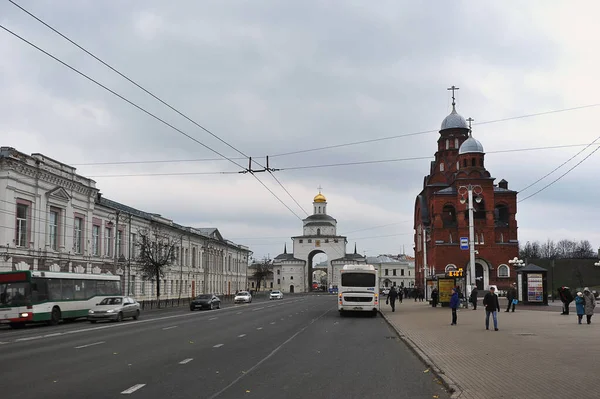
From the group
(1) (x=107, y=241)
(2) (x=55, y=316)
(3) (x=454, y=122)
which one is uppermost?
(3) (x=454, y=122)

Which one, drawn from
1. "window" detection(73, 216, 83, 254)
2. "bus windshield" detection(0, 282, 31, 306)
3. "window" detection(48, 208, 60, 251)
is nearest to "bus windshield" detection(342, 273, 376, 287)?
"bus windshield" detection(0, 282, 31, 306)

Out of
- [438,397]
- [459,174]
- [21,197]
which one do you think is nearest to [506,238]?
[459,174]

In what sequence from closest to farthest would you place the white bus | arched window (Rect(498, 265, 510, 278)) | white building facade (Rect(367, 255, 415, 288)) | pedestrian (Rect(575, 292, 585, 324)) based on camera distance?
pedestrian (Rect(575, 292, 585, 324)), the white bus, arched window (Rect(498, 265, 510, 278)), white building facade (Rect(367, 255, 415, 288))

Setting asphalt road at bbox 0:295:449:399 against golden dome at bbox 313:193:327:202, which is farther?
golden dome at bbox 313:193:327:202

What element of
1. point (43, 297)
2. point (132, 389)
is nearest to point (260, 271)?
point (43, 297)

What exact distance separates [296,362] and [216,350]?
130 inches

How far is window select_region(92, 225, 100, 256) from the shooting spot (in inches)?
2079

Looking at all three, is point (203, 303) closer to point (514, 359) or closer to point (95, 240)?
point (95, 240)

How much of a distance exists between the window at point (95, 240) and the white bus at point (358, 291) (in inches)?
1005

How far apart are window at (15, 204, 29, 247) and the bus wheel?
10.5 metres

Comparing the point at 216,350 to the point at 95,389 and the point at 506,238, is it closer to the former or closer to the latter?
the point at 95,389

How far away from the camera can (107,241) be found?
182ft

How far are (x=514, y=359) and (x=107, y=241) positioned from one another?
4717 centimetres

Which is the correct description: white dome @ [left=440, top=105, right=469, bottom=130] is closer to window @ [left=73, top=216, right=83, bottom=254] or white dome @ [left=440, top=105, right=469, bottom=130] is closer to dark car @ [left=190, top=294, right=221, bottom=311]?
dark car @ [left=190, top=294, right=221, bottom=311]
